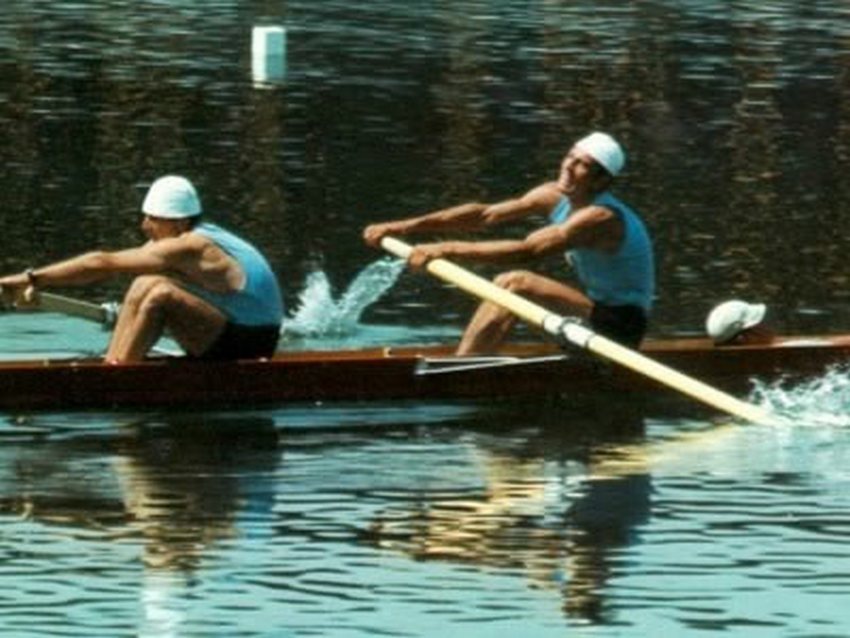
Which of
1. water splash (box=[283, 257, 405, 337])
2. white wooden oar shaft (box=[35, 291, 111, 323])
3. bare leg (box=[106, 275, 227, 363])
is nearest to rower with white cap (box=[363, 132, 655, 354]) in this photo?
bare leg (box=[106, 275, 227, 363])

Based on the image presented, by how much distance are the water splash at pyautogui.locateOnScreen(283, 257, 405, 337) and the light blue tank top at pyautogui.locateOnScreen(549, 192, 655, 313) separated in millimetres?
2542

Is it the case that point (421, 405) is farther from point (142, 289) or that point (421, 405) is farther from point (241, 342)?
point (142, 289)

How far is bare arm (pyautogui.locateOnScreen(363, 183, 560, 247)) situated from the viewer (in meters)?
21.0

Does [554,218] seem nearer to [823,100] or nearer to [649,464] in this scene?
[649,464]

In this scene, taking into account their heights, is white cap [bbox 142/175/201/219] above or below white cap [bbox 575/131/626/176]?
below

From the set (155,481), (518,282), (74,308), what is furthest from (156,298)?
(518,282)

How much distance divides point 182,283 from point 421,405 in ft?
4.98

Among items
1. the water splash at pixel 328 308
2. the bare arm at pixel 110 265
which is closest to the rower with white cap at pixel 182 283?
the bare arm at pixel 110 265

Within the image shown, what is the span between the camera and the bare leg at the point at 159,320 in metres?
19.7

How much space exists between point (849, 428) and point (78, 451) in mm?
4071

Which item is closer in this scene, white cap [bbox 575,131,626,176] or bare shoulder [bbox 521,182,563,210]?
white cap [bbox 575,131,626,176]

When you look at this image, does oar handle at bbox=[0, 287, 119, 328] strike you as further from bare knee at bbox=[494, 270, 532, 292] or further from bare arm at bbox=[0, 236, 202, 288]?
bare knee at bbox=[494, 270, 532, 292]

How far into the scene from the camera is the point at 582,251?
68.0ft

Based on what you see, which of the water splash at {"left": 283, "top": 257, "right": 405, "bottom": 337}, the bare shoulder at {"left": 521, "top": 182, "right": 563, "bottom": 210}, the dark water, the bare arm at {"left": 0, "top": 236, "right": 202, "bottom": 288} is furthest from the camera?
the water splash at {"left": 283, "top": 257, "right": 405, "bottom": 337}
